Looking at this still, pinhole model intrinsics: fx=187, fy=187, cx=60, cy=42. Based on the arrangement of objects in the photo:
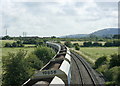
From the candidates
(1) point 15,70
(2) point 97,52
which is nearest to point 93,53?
(2) point 97,52

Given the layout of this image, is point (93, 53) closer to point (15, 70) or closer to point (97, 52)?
point (97, 52)

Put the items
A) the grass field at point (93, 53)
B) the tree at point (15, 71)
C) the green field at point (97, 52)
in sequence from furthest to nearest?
the green field at point (97, 52) < the grass field at point (93, 53) < the tree at point (15, 71)

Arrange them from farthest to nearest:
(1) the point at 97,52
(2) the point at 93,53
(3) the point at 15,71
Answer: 1. (1) the point at 97,52
2. (2) the point at 93,53
3. (3) the point at 15,71

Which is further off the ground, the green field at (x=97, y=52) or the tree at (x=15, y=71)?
the tree at (x=15, y=71)

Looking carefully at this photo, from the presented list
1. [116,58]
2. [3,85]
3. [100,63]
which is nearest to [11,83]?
[3,85]

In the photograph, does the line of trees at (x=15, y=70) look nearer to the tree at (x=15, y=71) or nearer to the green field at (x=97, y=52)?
the tree at (x=15, y=71)

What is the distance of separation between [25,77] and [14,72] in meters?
1.54

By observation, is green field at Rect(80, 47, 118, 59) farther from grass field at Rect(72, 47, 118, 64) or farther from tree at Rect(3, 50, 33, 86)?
tree at Rect(3, 50, 33, 86)

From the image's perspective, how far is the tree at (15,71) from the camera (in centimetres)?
2309

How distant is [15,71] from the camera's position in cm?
2350

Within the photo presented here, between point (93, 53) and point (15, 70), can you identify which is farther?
point (93, 53)

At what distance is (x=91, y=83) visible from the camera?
2716cm

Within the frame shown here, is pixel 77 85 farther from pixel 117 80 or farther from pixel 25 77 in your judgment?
pixel 25 77

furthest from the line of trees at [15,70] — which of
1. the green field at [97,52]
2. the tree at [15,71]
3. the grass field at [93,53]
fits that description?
the green field at [97,52]
